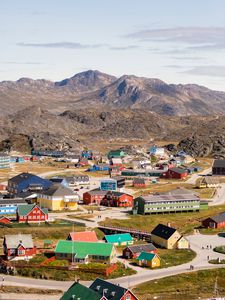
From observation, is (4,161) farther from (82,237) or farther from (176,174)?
(82,237)

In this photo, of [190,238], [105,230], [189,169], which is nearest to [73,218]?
[105,230]

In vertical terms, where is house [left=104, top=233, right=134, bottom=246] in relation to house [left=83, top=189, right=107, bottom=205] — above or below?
below

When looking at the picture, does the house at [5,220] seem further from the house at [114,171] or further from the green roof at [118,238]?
the house at [114,171]

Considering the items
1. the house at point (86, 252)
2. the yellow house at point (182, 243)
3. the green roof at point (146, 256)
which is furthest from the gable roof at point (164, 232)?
the house at point (86, 252)

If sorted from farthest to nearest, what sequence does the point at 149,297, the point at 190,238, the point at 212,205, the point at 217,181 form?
the point at 217,181
the point at 212,205
the point at 190,238
the point at 149,297

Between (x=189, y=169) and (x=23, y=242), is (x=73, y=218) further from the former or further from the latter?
(x=189, y=169)

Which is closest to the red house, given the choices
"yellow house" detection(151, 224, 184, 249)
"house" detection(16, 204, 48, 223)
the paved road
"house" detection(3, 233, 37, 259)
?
"house" detection(16, 204, 48, 223)

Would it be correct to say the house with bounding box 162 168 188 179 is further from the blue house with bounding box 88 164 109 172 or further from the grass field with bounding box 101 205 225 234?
the grass field with bounding box 101 205 225 234
